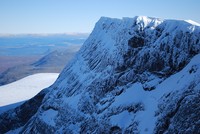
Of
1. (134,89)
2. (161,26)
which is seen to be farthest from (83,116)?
(161,26)

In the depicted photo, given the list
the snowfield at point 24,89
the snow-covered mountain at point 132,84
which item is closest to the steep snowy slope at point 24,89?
the snowfield at point 24,89

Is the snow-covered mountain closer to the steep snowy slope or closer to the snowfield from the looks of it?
the steep snowy slope

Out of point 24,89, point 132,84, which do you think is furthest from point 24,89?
point 132,84

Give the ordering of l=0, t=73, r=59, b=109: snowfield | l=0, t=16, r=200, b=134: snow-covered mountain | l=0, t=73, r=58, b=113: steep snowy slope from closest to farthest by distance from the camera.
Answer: l=0, t=16, r=200, b=134: snow-covered mountain
l=0, t=73, r=58, b=113: steep snowy slope
l=0, t=73, r=59, b=109: snowfield

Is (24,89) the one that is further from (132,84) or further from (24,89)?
(132,84)

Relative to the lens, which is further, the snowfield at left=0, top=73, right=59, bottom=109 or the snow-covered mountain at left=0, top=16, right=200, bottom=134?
the snowfield at left=0, top=73, right=59, bottom=109

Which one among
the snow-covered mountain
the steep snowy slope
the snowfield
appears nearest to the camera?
the snow-covered mountain

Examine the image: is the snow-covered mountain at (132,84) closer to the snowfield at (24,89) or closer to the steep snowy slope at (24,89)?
the steep snowy slope at (24,89)

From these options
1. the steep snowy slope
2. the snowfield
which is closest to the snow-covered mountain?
the steep snowy slope

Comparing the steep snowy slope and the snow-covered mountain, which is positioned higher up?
the snow-covered mountain
